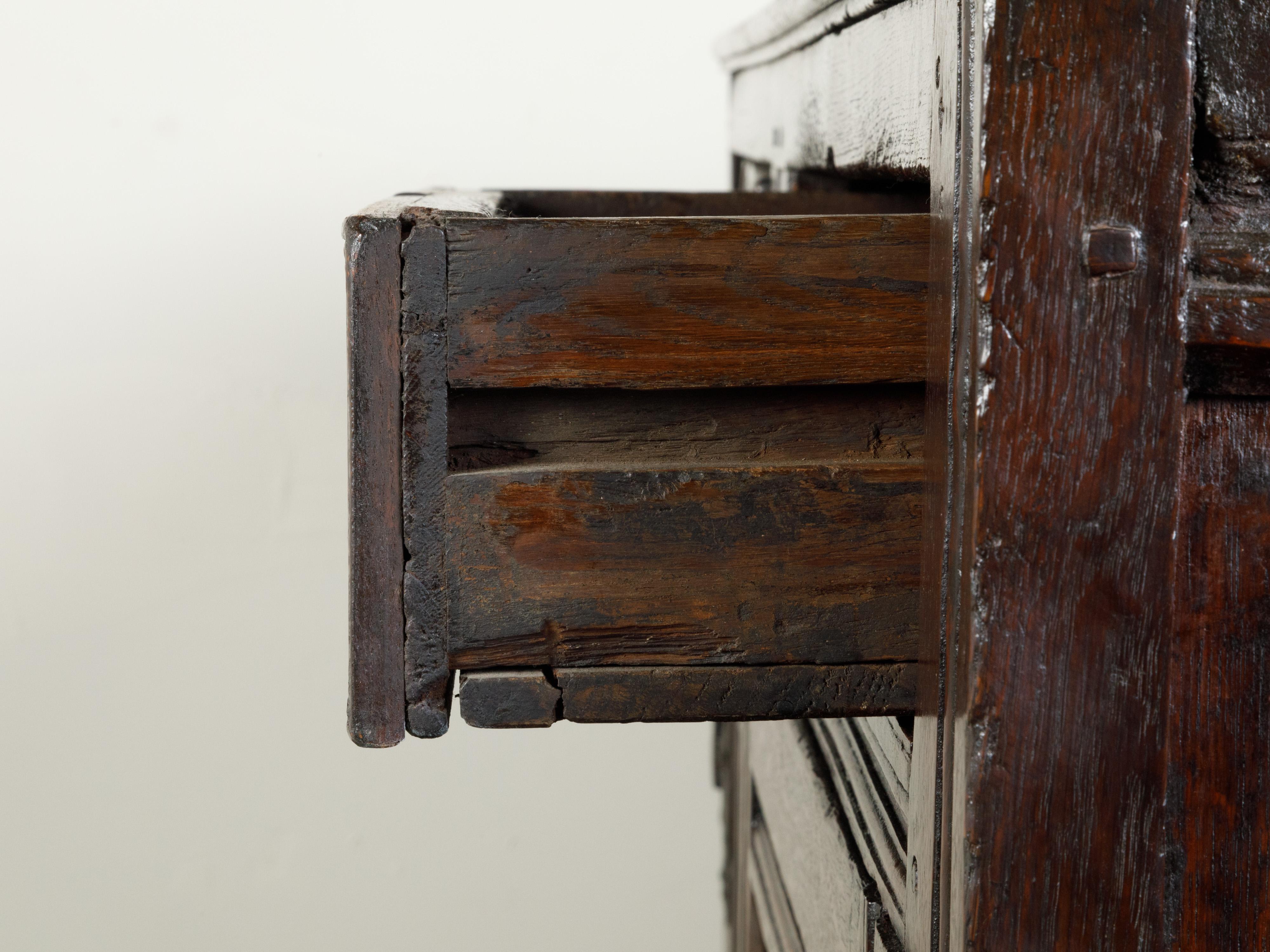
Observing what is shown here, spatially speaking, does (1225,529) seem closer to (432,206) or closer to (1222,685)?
(1222,685)

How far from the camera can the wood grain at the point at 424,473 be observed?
647mm

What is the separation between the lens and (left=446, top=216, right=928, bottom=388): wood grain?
2.14 ft

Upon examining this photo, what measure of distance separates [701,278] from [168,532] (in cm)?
152

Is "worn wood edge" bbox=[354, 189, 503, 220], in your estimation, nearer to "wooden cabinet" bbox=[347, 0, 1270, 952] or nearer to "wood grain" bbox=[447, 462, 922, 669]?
"wooden cabinet" bbox=[347, 0, 1270, 952]

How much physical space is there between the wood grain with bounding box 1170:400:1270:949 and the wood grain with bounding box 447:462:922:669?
0.15 m

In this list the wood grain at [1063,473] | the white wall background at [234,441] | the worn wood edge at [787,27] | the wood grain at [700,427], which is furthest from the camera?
the white wall background at [234,441]

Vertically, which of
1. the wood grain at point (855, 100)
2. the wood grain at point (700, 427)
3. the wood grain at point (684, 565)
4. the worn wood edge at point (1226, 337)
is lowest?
the wood grain at point (684, 565)

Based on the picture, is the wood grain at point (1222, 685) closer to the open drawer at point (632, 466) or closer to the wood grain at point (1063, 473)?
the wood grain at point (1063, 473)

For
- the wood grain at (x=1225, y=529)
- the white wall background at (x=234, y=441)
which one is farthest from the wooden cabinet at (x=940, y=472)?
the white wall background at (x=234, y=441)

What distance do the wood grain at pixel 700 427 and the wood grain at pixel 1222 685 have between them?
0.16 meters

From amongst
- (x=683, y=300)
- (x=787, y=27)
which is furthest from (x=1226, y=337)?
(x=787, y=27)

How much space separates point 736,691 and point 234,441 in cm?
144

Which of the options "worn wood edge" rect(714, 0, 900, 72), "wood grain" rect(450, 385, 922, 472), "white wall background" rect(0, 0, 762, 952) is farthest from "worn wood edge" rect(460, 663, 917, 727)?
"white wall background" rect(0, 0, 762, 952)

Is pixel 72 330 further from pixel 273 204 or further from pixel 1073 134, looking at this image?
pixel 1073 134
